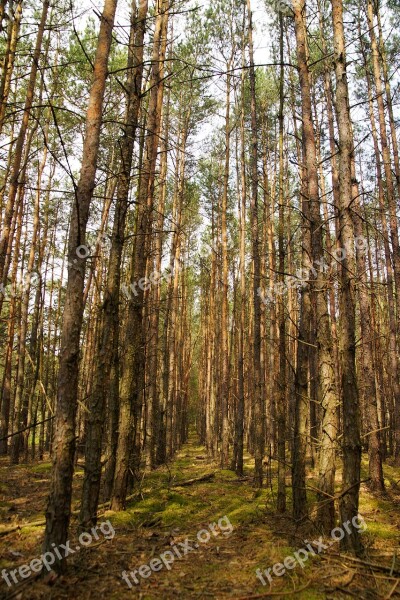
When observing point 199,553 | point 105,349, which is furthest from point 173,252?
point 199,553

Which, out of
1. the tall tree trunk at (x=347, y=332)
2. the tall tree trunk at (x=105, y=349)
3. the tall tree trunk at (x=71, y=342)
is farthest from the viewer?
the tall tree trunk at (x=105, y=349)

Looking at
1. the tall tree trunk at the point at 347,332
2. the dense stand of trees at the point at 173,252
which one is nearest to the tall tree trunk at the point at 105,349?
the dense stand of trees at the point at 173,252

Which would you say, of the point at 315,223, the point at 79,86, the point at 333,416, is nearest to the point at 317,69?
the point at 79,86

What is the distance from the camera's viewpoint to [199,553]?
4.40 meters

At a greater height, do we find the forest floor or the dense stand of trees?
the dense stand of trees

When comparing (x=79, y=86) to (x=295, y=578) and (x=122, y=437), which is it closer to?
(x=122, y=437)

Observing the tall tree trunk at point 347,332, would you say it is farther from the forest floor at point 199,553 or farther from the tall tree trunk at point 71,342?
the tall tree trunk at point 71,342

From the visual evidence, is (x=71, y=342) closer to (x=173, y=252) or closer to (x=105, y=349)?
(x=105, y=349)

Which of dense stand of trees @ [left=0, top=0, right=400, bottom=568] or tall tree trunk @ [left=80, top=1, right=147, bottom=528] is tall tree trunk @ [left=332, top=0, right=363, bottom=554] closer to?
dense stand of trees @ [left=0, top=0, right=400, bottom=568]

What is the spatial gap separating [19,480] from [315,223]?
8.49 m

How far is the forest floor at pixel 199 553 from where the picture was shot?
10.7 feet

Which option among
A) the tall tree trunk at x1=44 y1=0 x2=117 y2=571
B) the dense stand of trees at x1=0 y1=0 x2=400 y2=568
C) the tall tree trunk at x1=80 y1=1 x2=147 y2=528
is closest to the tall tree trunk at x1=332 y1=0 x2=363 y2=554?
the dense stand of trees at x1=0 y1=0 x2=400 y2=568

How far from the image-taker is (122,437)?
19.1 ft

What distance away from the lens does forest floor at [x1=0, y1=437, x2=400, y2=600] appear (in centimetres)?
326
